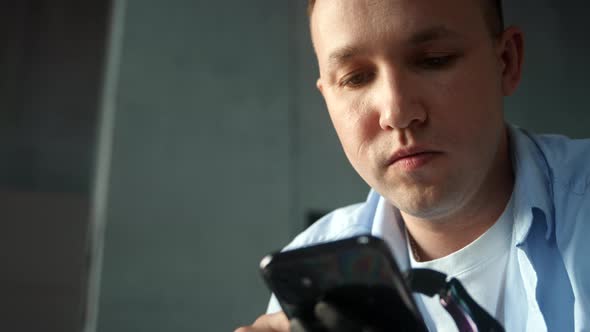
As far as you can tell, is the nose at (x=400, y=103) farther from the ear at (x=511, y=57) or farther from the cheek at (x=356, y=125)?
the ear at (x=511, y=57)

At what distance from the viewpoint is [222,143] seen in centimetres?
175

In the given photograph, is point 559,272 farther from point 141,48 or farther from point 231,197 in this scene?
point 141,48

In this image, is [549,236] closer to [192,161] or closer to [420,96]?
[420,96]

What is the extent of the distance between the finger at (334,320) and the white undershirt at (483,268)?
11.1 inches

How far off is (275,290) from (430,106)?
28 cm

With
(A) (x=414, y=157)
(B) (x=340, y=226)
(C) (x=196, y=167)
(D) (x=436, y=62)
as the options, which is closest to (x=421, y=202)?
(A) (x=414, y=157)

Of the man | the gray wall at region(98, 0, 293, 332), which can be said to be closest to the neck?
the man

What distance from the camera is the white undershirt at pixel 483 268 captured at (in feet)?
2.02

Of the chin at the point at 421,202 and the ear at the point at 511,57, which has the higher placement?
the ear at the point at 511,57

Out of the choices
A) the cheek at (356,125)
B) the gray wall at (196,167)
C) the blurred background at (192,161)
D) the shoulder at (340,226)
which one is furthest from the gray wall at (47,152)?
the cheek at (356,125)

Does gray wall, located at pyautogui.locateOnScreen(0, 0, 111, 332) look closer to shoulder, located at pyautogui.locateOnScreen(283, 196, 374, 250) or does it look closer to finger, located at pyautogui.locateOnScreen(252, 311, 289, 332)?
shoulder, located at pyautogui.locateOnScreen(283, 196, 374, 250)

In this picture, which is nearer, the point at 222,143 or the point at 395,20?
the point at 395,20

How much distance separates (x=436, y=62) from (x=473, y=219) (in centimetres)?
21

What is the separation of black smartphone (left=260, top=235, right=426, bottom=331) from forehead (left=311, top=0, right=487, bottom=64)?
28 centimetres
